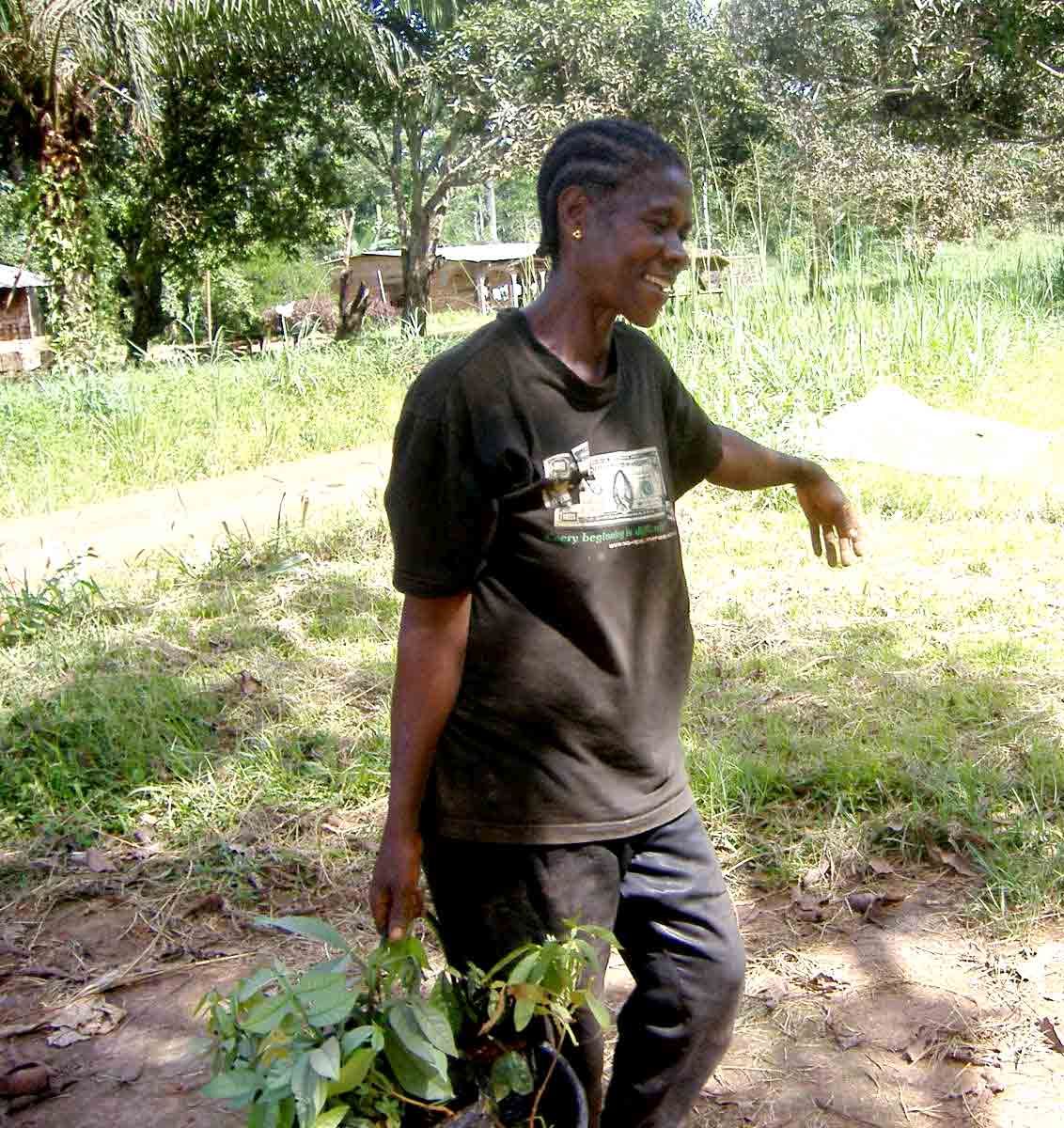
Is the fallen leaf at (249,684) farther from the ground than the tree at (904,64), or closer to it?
closer to it

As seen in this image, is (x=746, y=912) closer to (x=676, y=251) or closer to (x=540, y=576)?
(x=540, y=576)

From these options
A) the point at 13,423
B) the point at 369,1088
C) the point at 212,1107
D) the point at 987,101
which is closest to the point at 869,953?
the point at 212,1107

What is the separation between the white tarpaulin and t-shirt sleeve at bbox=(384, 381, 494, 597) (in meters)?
5.32

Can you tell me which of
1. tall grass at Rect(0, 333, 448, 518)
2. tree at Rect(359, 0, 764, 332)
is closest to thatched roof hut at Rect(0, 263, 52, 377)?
tree at Rect(359, 0, 764, 332)

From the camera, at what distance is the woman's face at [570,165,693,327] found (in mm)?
1710

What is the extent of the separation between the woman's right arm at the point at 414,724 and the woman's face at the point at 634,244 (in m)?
0.44

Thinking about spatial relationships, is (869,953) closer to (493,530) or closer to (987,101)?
(493,530)

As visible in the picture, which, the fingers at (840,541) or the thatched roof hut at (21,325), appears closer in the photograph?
the fingers at (840,541)

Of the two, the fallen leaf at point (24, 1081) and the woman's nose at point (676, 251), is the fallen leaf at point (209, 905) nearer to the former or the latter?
the fallen leaf at point (24, 1081)

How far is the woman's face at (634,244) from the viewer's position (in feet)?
5.61

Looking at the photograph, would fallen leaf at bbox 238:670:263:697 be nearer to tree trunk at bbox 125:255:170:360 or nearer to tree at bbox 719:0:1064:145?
tree at bbox 719:0:1064:145

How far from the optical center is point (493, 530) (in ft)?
5.44

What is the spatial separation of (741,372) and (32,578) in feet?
12.9

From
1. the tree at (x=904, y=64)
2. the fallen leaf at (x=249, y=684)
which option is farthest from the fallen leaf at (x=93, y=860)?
the tree at (x=904, y=64)
